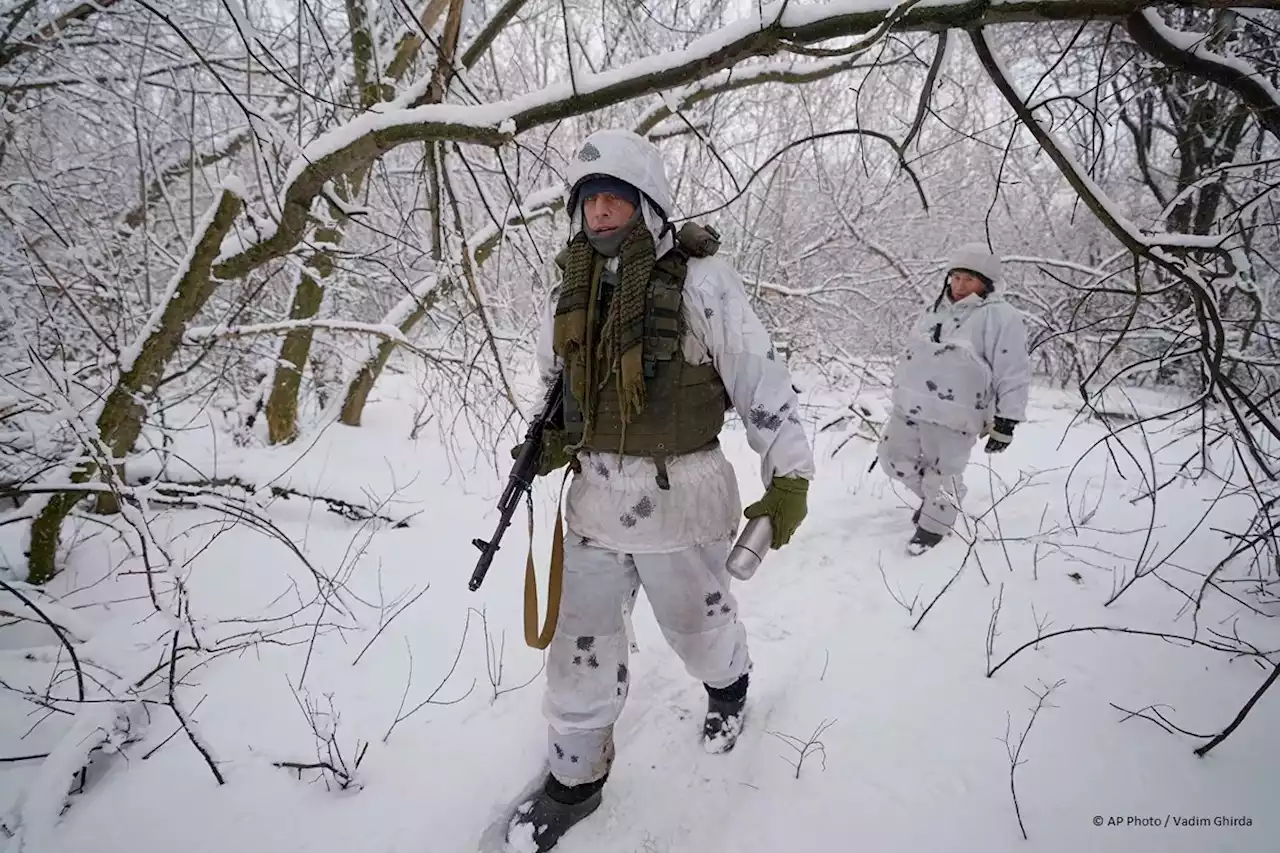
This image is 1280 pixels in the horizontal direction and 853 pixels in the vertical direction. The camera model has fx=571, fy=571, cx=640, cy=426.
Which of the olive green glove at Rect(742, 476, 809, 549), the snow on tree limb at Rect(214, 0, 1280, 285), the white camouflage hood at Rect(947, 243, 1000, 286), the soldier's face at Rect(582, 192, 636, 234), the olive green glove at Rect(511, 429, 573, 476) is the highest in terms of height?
the snow on tree limb at Rect(214, 0, 1280, 285)

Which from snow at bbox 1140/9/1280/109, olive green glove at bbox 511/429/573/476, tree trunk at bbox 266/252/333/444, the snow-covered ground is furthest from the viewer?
tree trunk at bbox 266/252/333/444

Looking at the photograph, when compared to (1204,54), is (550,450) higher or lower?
lower

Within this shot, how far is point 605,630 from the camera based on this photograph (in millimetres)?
1788

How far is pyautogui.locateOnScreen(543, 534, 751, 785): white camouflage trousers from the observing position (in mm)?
1742

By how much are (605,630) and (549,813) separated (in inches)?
21.8

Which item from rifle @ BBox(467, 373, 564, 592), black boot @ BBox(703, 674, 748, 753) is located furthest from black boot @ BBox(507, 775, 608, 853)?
rifle @ BBox(467, 373, 564, 592)

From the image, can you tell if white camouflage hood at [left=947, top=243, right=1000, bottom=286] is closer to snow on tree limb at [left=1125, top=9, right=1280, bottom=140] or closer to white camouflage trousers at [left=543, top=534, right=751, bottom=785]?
snow on tree limb at [left=1125, top=9, right=1280, bottom=140]

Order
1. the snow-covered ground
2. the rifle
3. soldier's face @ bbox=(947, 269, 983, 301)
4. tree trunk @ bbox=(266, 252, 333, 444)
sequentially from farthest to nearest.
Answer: tree trunk @ bbox=(266, 252, 333, 444) → soldier's face @ bbox=(947, 269, 983, 301) → the rifle → the snow-covered ground

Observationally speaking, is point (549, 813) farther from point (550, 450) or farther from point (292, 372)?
point (292, 372)

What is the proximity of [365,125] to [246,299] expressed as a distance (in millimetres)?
1090

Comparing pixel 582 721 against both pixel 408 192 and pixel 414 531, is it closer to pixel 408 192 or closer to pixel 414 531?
pixel 414 531

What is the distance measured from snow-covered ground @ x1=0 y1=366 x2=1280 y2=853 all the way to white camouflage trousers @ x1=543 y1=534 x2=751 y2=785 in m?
0.27

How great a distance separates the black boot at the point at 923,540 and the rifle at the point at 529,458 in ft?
7.99

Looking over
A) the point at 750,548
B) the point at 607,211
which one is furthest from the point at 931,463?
the point at 607,211
